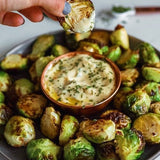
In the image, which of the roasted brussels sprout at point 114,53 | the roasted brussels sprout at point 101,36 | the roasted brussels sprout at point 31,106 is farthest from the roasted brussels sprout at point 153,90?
the roasted brussels sprout at point 31,106

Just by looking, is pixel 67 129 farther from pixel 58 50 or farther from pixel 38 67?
pixel 58 50

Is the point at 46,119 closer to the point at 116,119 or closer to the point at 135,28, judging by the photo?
the point at 116,119

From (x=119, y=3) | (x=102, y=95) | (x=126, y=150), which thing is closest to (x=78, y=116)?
A: (x=102, y=95)

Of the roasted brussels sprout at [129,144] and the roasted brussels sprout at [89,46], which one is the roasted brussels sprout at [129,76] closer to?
the roasted brussels sprout at [89,46]

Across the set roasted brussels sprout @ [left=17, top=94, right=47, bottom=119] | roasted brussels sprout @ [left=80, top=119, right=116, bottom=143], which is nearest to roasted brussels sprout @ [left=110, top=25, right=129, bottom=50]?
roasted brussels sprout @ [left=17, top=94, right=47, bottom=119]

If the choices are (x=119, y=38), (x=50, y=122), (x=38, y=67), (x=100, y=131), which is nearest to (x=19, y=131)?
(x=50, y=122)

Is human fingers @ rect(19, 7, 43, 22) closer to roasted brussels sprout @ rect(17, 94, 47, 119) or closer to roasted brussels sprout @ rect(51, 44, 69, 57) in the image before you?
roasted brussels sprout @ rect(51, 44, 69, 57)
